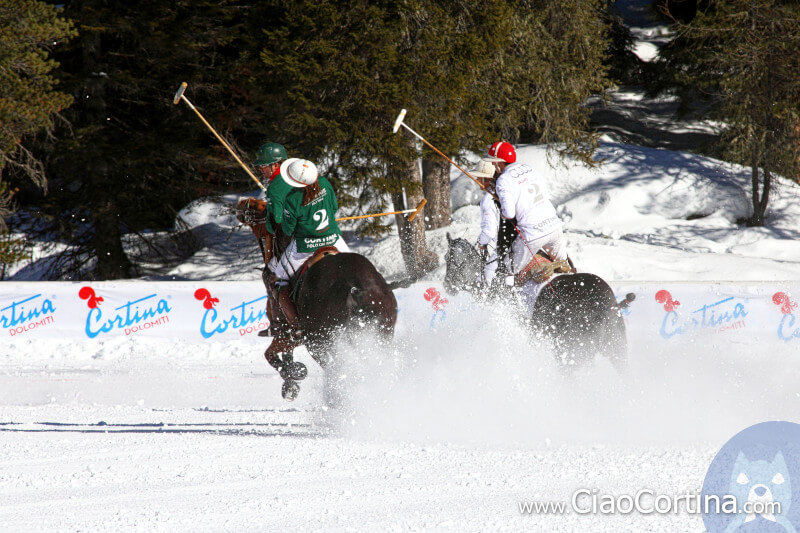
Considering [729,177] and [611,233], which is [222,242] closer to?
[611,233]

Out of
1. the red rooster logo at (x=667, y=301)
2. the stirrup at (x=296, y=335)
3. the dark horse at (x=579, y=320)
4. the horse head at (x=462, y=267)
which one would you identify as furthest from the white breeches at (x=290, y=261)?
the red rooster logo at (x=667, y=301)

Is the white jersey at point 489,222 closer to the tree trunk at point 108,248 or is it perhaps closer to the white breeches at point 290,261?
the white breeches at point 290,261

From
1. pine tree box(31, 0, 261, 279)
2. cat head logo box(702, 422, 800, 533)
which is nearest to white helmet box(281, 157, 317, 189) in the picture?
cat head logo box(702, 422, 800, 533)

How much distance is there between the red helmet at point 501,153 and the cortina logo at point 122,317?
20.5 feet

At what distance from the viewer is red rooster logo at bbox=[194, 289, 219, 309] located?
11.8 m

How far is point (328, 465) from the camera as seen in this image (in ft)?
16.3

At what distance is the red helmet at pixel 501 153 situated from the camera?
7.30 metres

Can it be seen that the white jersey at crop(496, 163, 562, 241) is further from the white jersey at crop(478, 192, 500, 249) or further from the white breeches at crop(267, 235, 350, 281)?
the white breeches at crop(267, 235, 350, 281)

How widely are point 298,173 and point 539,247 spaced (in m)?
2.04

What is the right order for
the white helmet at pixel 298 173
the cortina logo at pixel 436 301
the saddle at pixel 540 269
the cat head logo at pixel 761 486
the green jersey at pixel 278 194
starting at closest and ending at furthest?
the cat head logo at pixel 761 486
the white helmet at pixel 298 173
the green jersey at pixel 278 194
the saddle at pixel 540 269
the cortina logo at pixel 436 301

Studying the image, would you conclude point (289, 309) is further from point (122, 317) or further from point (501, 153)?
point (122, 317)

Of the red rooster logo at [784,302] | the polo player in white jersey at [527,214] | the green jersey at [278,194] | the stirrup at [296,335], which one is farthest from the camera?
the red rooster logo at [784,302]

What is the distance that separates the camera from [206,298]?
38.8 feet

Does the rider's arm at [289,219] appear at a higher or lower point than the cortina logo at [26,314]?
higher
